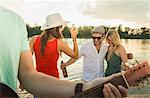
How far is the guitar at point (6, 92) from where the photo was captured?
1.09 metres

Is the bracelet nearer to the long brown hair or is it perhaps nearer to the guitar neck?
the guitar neck

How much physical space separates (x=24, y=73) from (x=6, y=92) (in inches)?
5.8

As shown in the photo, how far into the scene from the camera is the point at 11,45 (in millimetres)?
Answer: 1064

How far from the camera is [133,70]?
102 centimetres

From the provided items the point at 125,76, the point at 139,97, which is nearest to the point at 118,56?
the point at 139,97

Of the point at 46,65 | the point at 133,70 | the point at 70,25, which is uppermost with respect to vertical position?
the point at 133,70

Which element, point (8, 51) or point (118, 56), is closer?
point (8, 51)

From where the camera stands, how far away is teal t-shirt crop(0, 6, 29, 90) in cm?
104

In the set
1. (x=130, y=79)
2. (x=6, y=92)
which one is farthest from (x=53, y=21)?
(x=130, y=79)

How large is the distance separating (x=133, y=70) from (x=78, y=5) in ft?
4.81

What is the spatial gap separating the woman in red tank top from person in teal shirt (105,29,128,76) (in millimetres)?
224

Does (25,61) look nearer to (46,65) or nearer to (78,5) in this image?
(46,65)

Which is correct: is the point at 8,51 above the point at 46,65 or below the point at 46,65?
above

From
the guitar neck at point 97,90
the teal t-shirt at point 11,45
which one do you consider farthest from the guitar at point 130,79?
the teal t-shirt at point 11,45
